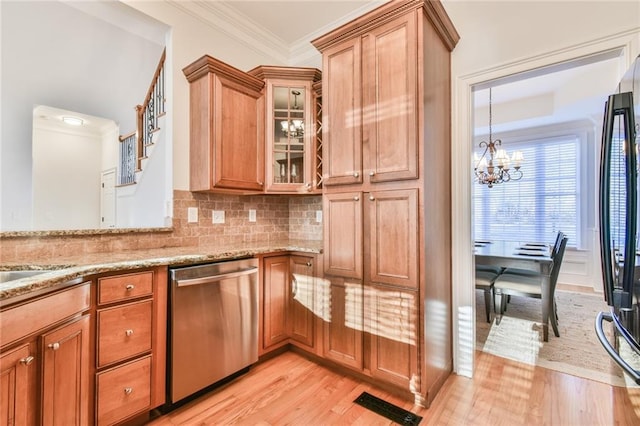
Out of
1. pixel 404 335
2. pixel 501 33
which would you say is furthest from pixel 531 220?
pixel 404 335

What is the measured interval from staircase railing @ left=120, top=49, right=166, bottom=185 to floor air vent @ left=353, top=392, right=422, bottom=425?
2.71 meters

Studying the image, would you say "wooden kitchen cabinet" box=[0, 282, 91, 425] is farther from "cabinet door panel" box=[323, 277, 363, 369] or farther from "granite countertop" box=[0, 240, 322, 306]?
"cabinet door panel" box=[323, 277, 363, 369]

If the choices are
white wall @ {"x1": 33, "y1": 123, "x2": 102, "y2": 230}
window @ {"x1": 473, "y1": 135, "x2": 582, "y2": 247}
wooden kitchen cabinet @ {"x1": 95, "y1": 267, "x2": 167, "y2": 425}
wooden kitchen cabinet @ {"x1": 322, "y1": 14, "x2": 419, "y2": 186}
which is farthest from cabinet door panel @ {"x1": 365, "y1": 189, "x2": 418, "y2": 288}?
window @ {"x1": 473, "y1": 135, "x2": 582, "y2": 247}

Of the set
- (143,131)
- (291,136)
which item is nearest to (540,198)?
(291,136)

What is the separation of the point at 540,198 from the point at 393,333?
16.0 feet

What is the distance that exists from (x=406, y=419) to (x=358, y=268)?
925 mm

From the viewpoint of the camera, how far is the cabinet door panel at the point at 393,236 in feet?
6.18

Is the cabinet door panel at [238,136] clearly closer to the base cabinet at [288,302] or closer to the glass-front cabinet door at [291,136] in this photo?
the glass-front cabinet door at [291,136]

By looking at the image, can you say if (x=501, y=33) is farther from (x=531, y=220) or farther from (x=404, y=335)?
(x=531, y=220)

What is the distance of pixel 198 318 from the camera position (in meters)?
1.92

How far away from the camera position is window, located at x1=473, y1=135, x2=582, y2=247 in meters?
5.05

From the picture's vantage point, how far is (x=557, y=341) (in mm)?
2787

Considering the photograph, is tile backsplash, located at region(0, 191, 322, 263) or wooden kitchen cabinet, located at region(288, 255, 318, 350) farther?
Result: wooden kitchen cabinet, located at region(288, 255, 318, 350)

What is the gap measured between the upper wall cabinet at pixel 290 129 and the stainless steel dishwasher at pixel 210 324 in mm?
867
